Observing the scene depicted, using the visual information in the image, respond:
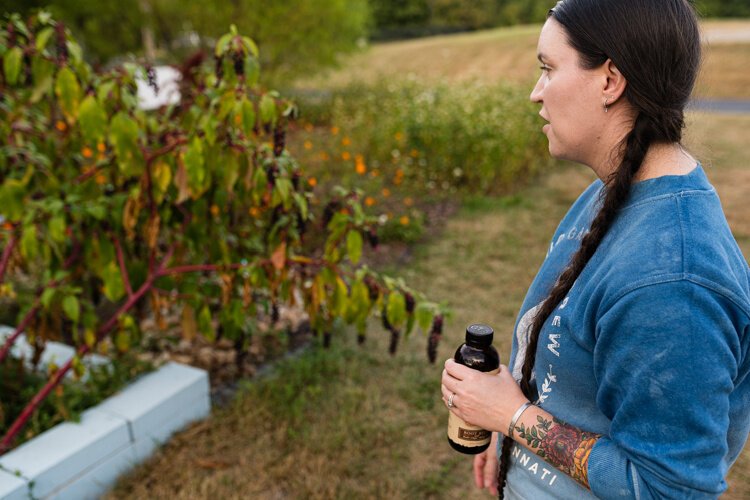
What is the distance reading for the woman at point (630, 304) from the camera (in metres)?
0.92

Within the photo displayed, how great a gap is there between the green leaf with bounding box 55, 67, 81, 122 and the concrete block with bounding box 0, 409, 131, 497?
4.41 feet

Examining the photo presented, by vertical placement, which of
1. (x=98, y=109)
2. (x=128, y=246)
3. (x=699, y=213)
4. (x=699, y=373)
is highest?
(x=98, y=109)

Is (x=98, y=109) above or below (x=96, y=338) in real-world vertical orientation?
above

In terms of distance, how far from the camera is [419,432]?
308 cm

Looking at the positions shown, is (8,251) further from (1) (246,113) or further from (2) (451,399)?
(2) (451,399)

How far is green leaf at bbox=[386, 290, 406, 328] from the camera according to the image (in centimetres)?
243

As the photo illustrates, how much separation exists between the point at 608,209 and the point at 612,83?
0.75 feet

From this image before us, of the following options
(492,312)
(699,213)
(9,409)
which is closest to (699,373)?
(699,213)

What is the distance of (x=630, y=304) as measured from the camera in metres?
0.95

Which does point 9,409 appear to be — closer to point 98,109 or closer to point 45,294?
point 45,294

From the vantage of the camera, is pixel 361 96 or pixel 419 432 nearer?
pixel 419 432

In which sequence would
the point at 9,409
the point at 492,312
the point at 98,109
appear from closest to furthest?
1. the point at 98,109
2. the point at 9,409
3. the point at 492,312

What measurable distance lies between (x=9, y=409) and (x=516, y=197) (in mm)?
5389

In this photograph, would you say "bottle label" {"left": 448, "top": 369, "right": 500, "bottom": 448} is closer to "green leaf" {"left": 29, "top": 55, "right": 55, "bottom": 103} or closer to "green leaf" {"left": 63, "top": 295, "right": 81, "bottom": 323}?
"green leaf" {"left": 63, "top": 295, "right": 81, "bottom": 323}
